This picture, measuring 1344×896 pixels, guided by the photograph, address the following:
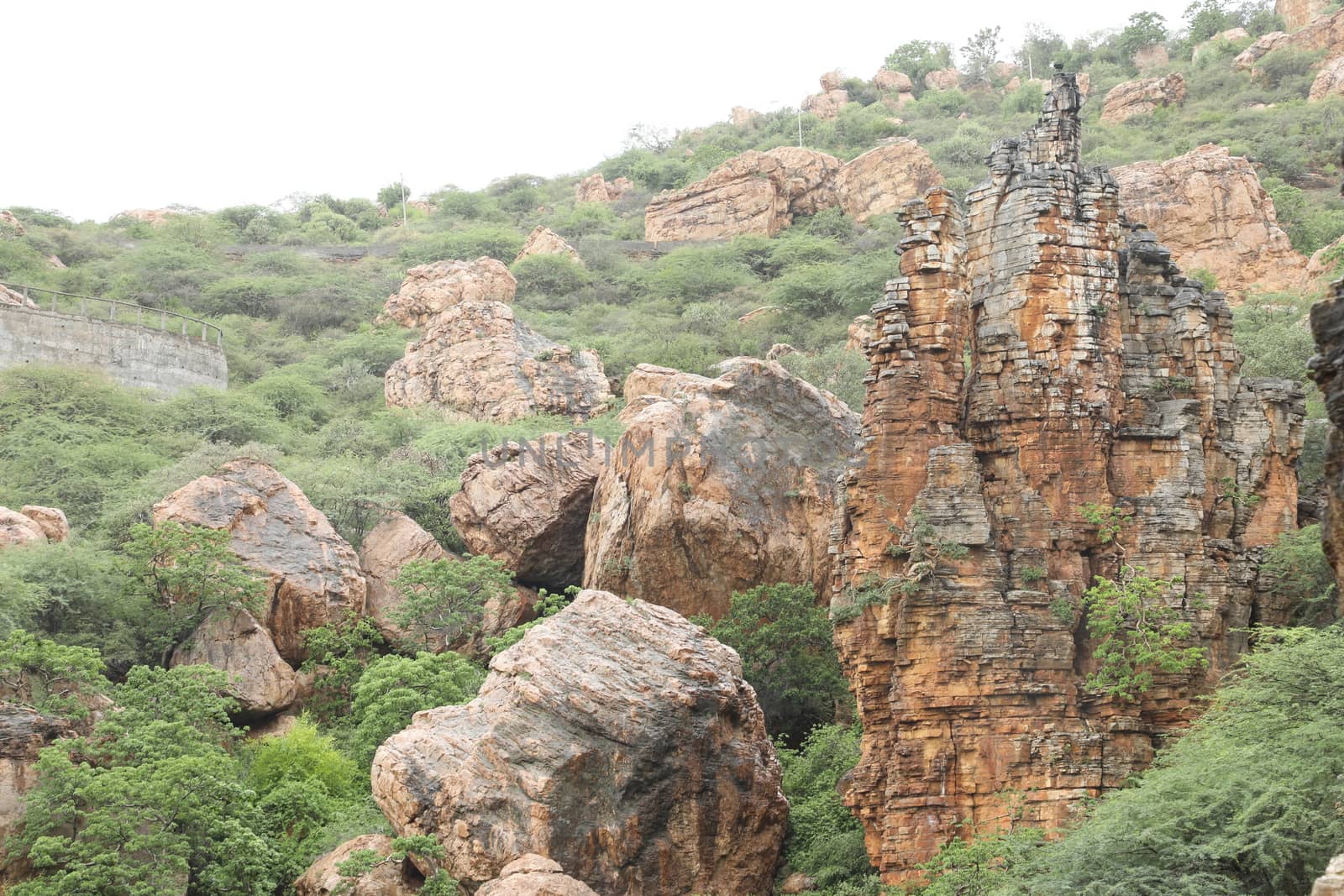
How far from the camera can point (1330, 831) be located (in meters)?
12.5

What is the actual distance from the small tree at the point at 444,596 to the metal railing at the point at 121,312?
1979 centimetres

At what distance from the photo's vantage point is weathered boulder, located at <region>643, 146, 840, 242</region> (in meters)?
60.5

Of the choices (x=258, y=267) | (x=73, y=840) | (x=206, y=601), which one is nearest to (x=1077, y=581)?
(x=73, y=840)

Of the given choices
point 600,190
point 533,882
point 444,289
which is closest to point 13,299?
point 444,289

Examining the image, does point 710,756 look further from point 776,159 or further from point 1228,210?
point 776,159

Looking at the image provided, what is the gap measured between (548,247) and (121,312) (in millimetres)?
20344

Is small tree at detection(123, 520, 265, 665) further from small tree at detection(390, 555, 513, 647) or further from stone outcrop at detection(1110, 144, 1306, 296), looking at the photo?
stone outcrop at detection(1110, 144, 1306, 296)

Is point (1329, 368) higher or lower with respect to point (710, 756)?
higher

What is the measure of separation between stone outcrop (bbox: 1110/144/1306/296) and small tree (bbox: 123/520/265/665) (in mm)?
27021

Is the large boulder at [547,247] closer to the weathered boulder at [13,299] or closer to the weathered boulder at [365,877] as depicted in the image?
the weathered boulder at [13,299]

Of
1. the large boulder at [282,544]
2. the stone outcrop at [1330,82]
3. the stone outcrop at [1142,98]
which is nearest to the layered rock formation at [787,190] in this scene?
the stone outcrop at [1142,98]

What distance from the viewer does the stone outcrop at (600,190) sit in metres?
79.9

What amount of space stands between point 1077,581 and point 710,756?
527 centimetres

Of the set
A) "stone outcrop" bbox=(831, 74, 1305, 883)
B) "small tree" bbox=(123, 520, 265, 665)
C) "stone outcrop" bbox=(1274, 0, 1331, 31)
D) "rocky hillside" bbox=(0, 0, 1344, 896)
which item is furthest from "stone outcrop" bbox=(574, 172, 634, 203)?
"stone outcrop" bbox=(831, 74, 1305, 883)
